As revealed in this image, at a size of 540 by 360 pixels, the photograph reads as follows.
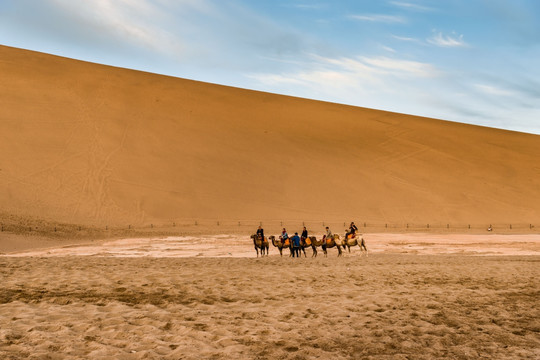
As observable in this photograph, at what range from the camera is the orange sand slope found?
38562mm

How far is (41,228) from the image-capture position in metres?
31.2

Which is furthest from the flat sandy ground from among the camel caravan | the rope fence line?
the rope fence line

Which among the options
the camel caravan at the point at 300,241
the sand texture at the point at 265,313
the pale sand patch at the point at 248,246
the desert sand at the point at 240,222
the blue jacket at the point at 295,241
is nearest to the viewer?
the sand texture at the point at 265,313

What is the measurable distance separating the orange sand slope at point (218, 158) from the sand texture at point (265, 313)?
22988mm

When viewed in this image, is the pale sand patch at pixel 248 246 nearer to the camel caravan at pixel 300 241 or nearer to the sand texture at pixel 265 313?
the camel caravan at pixel 300 241

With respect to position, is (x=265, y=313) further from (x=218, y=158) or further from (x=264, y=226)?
(x=218, y=158)

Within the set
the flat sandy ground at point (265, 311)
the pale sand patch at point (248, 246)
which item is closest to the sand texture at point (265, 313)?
the flat sandy ground at point (265, 311)

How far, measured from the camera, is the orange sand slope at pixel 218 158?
3856cm

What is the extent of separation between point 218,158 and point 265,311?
123ft

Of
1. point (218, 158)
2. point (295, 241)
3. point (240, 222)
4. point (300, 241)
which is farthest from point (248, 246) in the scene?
point (218, 158)

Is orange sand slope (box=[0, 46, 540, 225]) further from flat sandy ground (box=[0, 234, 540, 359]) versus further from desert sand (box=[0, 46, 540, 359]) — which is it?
flat sandy ground (box=[0, 234, 540, 359])

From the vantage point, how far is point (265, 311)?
966 cm

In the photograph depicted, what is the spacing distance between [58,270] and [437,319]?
10044mm

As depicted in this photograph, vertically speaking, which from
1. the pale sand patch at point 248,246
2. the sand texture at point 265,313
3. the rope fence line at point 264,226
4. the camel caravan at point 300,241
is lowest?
the sand texture at point 265,313
